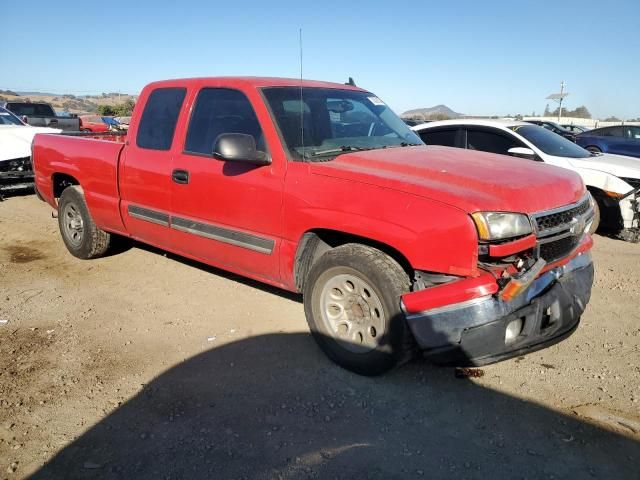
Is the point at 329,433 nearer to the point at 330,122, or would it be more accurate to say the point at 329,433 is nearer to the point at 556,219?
the point at 556,219

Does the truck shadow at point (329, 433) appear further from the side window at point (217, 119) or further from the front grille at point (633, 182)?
the front grille at point (633, 182)

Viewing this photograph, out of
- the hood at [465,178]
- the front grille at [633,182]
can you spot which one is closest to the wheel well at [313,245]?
the hood at [465,178]

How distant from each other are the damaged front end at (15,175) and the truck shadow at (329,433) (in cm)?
711

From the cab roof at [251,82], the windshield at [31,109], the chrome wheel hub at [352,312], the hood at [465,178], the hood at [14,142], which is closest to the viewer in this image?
the hood at [465,178]

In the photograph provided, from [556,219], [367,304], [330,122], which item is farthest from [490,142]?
[367,304]

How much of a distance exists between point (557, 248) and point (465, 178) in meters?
0.75

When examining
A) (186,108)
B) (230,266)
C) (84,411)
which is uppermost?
(186,108)

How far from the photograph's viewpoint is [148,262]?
19.3ft

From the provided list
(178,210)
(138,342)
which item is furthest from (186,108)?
(138,342)

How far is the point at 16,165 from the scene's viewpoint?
9219 mm

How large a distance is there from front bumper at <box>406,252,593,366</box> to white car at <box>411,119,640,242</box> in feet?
13.0

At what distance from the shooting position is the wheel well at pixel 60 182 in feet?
19.5

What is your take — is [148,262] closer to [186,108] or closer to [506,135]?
[186,108]

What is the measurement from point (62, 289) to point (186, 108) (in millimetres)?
2235
